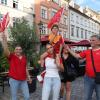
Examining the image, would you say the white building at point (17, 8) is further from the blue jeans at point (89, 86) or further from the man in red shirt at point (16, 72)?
the blue jeans at point (89, 86)

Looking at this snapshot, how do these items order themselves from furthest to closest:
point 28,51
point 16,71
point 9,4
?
point 9,4
point 28,51
point 16,71

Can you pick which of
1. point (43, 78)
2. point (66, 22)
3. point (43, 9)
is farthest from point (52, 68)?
point (66, 22)

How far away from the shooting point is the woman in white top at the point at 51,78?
638cm

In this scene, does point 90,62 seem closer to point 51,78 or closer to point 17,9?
point 51,78

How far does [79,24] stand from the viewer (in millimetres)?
61969

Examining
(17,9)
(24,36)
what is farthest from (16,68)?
(17,9)

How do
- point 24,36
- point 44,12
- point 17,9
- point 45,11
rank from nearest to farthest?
point 24,36
point 17,9
point 44,12
point 45,11

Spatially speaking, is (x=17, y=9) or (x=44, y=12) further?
(x=44, y=12)

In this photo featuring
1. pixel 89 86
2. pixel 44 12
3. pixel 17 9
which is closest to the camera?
pixel 89 86

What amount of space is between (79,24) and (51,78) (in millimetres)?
56071

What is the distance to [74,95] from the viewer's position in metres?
11.1

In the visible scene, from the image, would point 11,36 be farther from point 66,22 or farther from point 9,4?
point 66,22

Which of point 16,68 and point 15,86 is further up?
point 16,68

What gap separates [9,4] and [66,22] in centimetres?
1765
